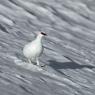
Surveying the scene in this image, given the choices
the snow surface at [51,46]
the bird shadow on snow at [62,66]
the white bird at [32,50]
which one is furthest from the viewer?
the bird shadow on snow at [62,66]

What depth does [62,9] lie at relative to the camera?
45.9 feet

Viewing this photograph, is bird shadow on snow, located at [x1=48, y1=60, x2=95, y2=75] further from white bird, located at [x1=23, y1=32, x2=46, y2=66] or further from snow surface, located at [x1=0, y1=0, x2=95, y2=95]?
white bird, located at [x1=23, y1=32, x2=46, y2=66]

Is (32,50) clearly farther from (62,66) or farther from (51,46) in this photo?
(51,46)

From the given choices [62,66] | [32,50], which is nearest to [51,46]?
[62,66]

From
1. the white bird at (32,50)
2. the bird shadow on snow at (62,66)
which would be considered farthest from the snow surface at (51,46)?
the white bird at (32,50)

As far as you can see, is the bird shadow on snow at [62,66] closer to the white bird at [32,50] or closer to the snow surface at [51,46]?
the snow surface at [51,46]

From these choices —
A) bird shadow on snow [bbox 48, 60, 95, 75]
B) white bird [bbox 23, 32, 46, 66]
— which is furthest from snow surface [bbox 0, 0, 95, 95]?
white bird [bbox 23, 32, 46, 66]

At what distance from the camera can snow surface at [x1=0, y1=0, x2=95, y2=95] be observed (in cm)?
781

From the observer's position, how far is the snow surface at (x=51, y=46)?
7809mm

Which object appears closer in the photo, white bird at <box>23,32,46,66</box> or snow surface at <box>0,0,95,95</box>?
snow surface at <box>0,0,95,95</box>

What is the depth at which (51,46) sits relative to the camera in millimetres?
10773

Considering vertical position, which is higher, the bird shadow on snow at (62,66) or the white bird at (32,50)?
the bird shadow on snow at (62,66)

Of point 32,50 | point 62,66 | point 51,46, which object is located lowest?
point 32,50

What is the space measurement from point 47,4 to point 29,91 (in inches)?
273
